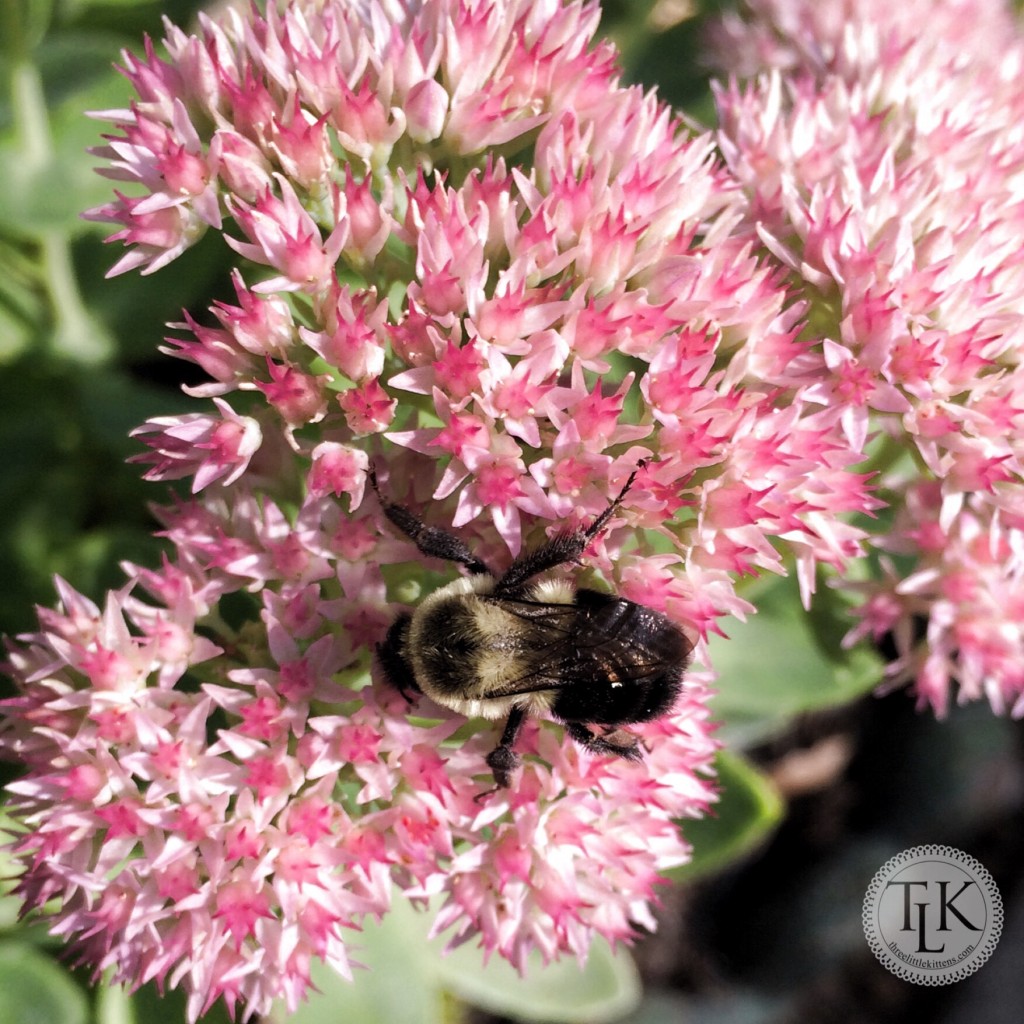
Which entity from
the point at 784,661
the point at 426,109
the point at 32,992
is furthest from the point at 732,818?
the point at 426,109

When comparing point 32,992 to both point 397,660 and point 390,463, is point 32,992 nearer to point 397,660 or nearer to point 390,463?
point 397,660

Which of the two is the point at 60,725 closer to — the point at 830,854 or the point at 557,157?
the point at 557,157

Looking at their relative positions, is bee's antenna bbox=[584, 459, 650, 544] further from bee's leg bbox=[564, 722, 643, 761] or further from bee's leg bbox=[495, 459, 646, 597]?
A: bee's leg bbox=[564, 722, 643, 761]

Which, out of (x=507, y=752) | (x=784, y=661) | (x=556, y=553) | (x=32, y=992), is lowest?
(x=32, y=992)
